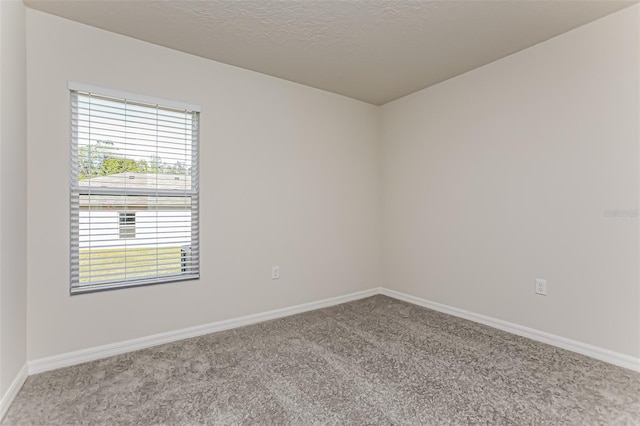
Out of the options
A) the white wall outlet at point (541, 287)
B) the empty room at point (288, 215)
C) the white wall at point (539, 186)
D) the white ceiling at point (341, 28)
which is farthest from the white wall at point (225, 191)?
the white wall outlet at point (541, 287)

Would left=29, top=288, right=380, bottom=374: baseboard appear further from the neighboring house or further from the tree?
the tree

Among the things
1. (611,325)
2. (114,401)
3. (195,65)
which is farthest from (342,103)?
(114,401)

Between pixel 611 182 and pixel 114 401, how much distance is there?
3.50 meters

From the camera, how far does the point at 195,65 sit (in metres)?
2.72

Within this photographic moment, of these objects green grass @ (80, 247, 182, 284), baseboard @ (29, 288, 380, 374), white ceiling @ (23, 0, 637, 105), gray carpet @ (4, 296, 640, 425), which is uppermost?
white ceiling @ (23, 0, 637, 105)

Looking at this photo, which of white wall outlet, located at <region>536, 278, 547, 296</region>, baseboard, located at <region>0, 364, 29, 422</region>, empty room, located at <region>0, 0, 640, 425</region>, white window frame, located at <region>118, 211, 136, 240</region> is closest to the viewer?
baseboard, located at <region>0, 364, 29, 422</region>

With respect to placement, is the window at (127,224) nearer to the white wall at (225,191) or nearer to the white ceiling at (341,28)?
the white wall at (225,191)

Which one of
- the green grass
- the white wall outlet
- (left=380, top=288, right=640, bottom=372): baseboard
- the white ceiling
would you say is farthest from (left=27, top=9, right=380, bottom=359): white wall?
the white wall outlet

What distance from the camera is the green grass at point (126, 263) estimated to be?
233cm

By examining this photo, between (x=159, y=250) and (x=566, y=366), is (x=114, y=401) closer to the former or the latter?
(x=159, y=250)

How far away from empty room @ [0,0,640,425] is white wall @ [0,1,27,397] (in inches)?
0.8

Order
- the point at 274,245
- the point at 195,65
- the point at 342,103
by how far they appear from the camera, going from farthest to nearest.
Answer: the point at 342,103 → the point at 274,245 → the point at 195,65

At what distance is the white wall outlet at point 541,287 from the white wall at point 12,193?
361 centimetres

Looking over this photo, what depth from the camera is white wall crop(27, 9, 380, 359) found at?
215 centimetres
